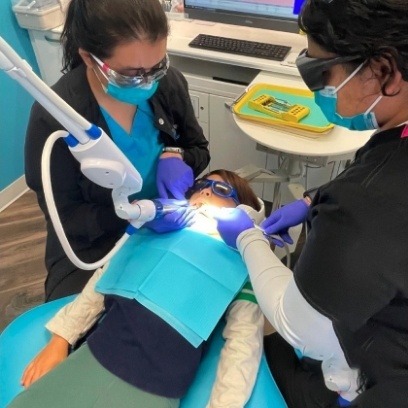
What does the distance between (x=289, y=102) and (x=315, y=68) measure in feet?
3.36

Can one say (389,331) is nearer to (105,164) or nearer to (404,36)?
(404,36)

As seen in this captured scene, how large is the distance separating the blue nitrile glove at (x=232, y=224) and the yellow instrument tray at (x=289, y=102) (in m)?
0.56

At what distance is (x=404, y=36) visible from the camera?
679 mm

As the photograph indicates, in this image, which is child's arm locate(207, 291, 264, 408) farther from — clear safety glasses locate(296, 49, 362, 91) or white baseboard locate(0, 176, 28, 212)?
white baseboard locate(0, 176, 28, 212)

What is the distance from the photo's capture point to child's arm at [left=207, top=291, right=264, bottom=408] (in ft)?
3.56

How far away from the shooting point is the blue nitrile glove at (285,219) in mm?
1316

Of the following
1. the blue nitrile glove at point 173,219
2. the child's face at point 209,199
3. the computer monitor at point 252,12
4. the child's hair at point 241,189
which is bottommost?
the child's hair at point 241,189

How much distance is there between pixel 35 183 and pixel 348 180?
96cm

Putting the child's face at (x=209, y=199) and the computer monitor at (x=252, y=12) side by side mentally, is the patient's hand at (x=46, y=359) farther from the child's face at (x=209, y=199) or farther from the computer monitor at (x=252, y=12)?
the computer monitor at (x=252, y=12)

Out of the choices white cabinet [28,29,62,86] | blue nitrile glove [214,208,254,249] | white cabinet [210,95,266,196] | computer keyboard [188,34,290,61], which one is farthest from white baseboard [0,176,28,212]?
blue nitrile glove [214,208,254,249]

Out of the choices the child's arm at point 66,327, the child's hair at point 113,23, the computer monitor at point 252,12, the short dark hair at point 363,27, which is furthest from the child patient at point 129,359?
the computer monitor at point 252,12

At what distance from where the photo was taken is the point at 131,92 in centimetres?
123

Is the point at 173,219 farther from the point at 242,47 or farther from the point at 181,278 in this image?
the point at 242,47

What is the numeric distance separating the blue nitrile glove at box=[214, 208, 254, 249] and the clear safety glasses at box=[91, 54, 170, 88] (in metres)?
0.45
